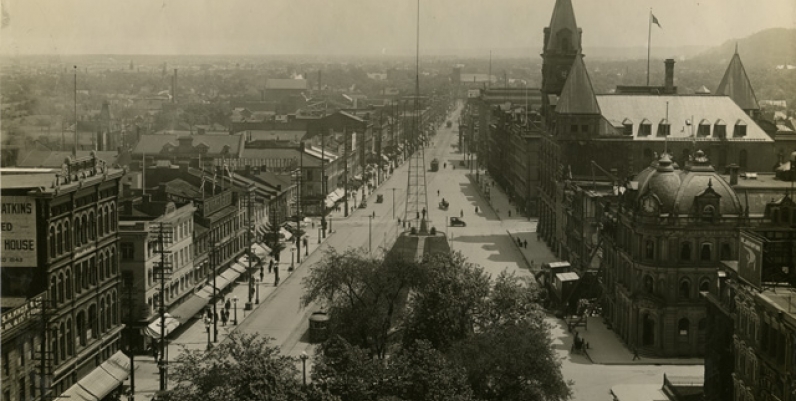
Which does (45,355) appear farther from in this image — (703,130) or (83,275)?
(703,130)

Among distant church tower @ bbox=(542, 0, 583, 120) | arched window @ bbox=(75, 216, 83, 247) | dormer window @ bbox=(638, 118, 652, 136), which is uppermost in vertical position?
distant church tower @ bbox=(542, 0, 583, 120)

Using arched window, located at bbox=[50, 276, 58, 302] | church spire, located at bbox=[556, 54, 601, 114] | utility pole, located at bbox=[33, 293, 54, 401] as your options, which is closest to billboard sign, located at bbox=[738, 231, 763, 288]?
utility pole, located at bbox=[33, 293, 54, 401]

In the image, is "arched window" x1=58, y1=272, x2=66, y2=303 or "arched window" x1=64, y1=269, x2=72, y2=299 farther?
"arched window" x1=64, y1=269, x2=72, y2=299

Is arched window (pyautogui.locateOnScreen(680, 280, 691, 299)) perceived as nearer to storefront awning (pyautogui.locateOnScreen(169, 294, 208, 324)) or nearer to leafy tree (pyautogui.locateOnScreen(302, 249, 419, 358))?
leafy tree (pyautogui.locateOnScreen(302, 249, 419, 358))

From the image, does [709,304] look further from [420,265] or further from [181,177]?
[181,177]

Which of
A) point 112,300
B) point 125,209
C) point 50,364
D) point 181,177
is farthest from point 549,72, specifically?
point 50,364

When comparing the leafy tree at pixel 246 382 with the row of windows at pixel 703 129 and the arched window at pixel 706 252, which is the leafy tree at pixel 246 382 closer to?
the arched window at pixel 706 252
